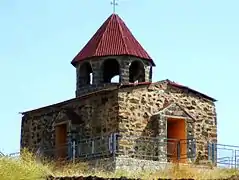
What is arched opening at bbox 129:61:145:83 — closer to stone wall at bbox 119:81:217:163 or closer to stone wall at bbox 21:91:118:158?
stone wall at bbox 119:81:217:163

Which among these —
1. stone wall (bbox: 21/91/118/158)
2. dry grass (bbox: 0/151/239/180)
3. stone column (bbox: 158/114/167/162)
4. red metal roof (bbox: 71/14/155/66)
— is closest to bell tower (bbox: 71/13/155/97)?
red metal roof (bbox: 71/14/155/66)

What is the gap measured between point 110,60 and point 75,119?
3.26m

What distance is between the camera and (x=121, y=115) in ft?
Result: 89.5

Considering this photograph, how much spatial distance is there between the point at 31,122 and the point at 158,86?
23.6ft

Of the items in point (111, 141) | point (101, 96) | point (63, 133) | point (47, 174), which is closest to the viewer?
point (47, 174)

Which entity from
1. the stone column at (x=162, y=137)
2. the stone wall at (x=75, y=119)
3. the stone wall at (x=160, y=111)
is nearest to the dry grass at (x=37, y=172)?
the stone column at (x=162, y=137)

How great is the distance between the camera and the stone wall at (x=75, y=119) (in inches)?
1096

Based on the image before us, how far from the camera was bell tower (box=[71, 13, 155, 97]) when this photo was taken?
29.8 meters

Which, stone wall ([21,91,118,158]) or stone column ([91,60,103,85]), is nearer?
stone wall ([21,91,118,158])

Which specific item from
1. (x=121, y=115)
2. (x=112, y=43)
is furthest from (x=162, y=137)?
(x=112, y=43)

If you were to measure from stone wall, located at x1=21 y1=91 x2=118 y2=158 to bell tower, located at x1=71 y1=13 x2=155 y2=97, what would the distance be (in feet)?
4.33

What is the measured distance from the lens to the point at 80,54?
102ft

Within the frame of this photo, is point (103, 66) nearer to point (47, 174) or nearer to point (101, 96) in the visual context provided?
point (101, 96)

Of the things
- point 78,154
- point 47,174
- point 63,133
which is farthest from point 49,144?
point 47,174
